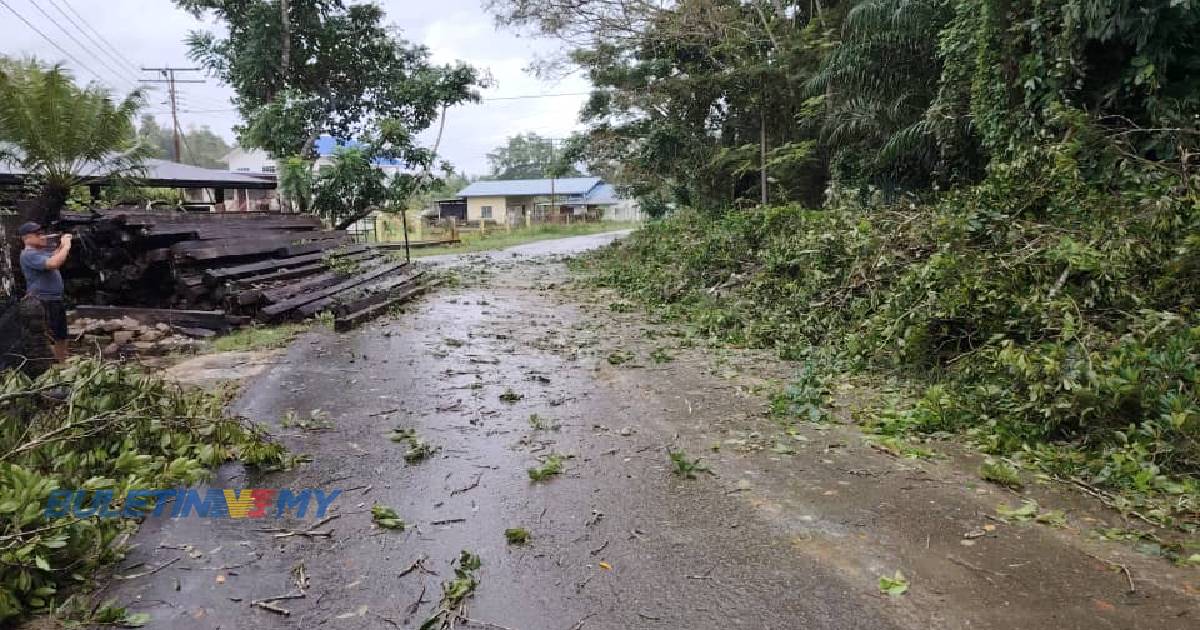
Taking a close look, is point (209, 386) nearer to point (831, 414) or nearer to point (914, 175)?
point (831, 414)

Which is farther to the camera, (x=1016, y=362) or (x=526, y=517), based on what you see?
(x=1016, y=362)

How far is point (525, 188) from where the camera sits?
50.0m

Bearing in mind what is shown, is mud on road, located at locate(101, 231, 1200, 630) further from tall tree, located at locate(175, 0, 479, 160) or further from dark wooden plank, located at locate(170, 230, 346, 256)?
tall tree, located at locate(175, 0, 479, 160)

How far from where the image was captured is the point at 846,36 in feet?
40.8

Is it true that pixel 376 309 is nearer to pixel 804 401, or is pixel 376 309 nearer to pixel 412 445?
pixel 412 445

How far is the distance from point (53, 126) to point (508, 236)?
2672 centimetres

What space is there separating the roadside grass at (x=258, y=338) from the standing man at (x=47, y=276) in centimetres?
145

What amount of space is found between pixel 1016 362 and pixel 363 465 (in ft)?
14.4

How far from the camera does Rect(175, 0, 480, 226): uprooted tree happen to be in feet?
55.8

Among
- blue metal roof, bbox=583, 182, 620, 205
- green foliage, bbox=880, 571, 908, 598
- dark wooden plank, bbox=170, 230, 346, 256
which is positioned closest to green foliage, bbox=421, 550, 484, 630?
green foliage, bbox=880, 571, 908, 598

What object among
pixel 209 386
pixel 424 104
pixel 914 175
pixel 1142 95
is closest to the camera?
pixel 209 386

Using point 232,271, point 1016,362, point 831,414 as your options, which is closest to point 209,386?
point 232,271

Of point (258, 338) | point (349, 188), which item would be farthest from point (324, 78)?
point (258, 338)

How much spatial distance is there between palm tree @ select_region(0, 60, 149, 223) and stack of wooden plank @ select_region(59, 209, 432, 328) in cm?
69
